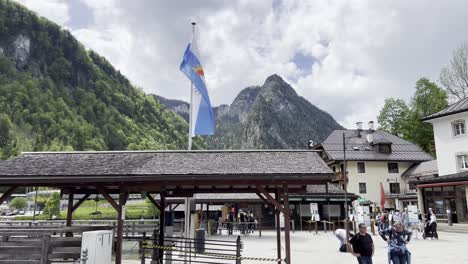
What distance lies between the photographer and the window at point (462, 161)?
31031 millimetres

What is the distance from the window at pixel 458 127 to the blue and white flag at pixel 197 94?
26902mm

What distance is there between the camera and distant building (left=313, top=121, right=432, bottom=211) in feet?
145

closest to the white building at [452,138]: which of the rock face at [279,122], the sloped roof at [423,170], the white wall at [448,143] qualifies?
the white wall at [448,143]

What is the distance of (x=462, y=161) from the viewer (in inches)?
1235

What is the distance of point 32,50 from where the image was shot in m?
149

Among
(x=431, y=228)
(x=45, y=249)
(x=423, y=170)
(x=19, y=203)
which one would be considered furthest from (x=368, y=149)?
(x=19, y=203)

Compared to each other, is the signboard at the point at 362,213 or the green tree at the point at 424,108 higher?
the green tree at the point at 424,108

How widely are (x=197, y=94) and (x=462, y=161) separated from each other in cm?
2790

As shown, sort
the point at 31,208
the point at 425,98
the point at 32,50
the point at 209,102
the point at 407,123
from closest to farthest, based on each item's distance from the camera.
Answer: the point at 209,102 → the point at 425,98 → the point at 407,123 → the point at 31,208 → the point at 32,50

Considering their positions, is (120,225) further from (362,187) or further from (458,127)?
(362,187)

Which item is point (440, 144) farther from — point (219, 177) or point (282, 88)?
point (282, 88)

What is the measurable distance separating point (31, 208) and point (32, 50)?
106626 mm

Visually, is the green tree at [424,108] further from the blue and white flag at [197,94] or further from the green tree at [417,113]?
the blue and white flag at [197,94]

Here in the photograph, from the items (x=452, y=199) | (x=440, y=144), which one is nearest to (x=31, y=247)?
(x=452, y=199)
